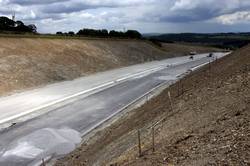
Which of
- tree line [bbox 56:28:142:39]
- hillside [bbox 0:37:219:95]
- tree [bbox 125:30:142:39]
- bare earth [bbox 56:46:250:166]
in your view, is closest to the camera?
bare earth [bbox 56:46:250:166]

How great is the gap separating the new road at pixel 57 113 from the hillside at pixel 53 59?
274 cm

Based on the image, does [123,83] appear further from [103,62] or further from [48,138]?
[48,138]

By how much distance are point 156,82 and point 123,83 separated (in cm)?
373

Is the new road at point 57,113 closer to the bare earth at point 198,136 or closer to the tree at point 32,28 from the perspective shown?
the bare earth at point 198,136

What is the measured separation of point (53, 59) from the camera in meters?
60.9

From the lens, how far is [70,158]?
19.2 m

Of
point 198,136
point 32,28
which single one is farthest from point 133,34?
point 198,136

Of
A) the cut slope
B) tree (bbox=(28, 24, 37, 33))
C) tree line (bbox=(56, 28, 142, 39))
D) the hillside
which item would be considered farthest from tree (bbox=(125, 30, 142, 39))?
the cut slope

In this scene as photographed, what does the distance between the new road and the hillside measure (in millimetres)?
2737

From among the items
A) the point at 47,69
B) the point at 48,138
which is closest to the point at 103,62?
the point at 47,69

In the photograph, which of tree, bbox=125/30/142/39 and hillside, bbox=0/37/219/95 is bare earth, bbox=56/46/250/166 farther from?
tree, bbox=125/30/142/39

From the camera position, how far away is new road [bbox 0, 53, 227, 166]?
68.2 ft

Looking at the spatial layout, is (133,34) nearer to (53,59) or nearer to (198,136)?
(53,59)

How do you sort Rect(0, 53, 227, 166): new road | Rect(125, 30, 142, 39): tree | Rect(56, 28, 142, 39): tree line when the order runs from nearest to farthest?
Rect(0, 53, 227, 166): new road < Rect(56, 28, 142, 39): tree line < Rect(125, 30, 142, 39): tree
